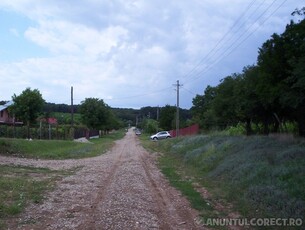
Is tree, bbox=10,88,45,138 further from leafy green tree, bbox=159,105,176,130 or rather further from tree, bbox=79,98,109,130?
leafy green tree, bbox=159,105,176,130

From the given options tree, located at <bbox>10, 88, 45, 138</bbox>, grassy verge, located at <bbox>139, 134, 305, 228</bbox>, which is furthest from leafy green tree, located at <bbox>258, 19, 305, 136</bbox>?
tree, located at <bbox>10, 88, 45, 138</bbox>

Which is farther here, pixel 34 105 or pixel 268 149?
pixel 34 105

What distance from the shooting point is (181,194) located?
43.8 ft

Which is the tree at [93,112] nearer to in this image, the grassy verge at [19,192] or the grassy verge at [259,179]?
the grassy verge at [259,179]

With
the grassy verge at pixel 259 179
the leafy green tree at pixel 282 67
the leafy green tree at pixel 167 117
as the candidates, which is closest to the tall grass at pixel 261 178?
the grassy verge at pixel 259 179

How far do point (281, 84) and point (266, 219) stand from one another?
11.3m

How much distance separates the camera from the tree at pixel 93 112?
8350 cm

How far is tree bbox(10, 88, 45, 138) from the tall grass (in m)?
40.6

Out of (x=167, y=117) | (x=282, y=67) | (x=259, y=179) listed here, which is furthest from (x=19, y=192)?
(x=167, y=117)

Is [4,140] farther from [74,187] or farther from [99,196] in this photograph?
[99,196]

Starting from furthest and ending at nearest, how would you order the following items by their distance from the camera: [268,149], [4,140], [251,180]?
[4,140] < [268,149] < [251,180]

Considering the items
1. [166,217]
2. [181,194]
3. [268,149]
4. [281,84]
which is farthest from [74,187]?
[281,84]

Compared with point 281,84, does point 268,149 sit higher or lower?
A: lower

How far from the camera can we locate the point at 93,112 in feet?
275
